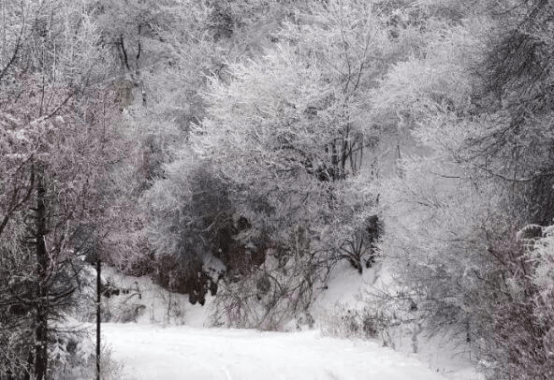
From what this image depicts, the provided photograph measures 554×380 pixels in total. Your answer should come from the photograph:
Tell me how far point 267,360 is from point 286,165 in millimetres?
8054

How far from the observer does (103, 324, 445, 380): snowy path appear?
10.6 meters

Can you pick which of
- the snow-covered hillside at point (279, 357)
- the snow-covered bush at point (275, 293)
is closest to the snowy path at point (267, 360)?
the snow-covered hillside at point (279, 357)

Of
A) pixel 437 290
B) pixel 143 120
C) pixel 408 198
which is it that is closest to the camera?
pixel 437 290

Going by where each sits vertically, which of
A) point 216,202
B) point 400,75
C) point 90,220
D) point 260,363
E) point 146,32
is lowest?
point 260,363

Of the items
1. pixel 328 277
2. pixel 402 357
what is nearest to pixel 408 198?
pixel 402 357

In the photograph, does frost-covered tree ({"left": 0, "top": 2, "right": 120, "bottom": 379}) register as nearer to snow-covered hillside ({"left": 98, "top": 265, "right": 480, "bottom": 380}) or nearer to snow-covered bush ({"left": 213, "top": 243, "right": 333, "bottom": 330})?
snow-covered hillside ({"left": 98, "top": 265, "right": 480, "bottom": 380})

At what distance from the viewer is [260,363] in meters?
11.5

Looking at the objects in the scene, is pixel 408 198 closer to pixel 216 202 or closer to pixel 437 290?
pixel 437 290

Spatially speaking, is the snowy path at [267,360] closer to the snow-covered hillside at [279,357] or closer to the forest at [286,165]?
the snow-covered hillside at [279,357]

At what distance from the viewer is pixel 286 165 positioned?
18734mm

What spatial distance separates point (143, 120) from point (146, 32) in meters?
7.56

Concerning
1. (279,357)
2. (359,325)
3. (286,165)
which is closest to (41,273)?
(279,357)

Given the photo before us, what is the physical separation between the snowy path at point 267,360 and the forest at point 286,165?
45.9 inches

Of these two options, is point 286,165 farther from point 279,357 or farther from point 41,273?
point 41,273
